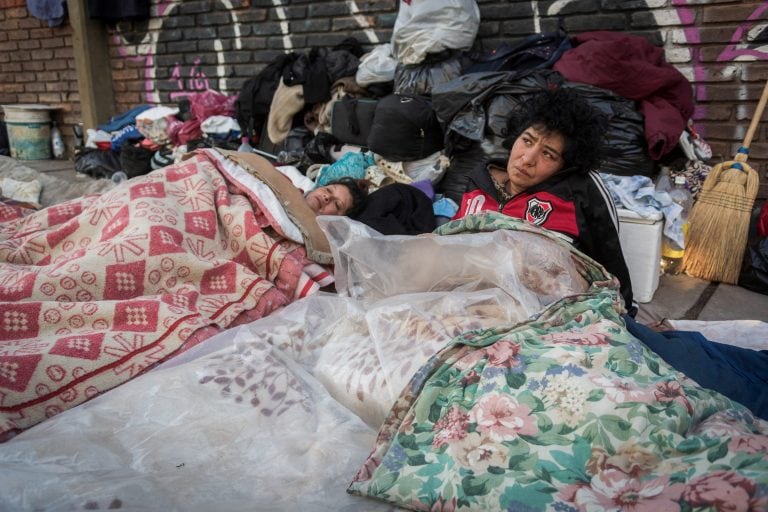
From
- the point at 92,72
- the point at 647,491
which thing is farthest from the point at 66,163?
the point at 647,491

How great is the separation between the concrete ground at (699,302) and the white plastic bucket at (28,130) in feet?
22.7

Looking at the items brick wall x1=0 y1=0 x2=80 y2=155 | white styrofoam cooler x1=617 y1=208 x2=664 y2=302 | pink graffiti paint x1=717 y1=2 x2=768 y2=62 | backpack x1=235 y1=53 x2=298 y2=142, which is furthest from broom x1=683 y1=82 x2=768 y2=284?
brick wall x1=0 y1=0 x2=80 y2=155

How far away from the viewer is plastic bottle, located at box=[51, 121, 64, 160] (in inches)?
270

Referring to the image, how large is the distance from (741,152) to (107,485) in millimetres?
3346

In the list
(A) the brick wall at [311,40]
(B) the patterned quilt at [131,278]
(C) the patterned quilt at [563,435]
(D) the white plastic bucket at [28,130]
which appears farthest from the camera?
(D) the white plastic bucket at [28,130]

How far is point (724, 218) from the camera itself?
3.03 meters

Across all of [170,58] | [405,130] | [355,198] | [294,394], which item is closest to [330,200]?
[355,198]

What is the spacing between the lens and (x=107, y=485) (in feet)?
3.74

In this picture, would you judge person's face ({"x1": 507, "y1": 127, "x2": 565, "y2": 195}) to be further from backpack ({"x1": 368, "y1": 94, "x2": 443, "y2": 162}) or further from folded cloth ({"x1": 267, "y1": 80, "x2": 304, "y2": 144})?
folded cloth ({"x1": 267, "y1": 80, "x2": 304, "y2": 144})

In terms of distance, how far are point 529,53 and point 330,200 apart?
5.52 ft

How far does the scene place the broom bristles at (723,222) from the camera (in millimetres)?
3004

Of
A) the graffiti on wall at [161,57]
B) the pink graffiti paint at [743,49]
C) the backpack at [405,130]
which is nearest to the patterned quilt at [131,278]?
the backpack at [405,130]

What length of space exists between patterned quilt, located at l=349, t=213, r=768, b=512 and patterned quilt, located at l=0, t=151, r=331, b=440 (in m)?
0.92

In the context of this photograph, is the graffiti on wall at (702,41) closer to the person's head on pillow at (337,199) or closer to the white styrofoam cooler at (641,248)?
the white styrofoam cooler at (641,248)
